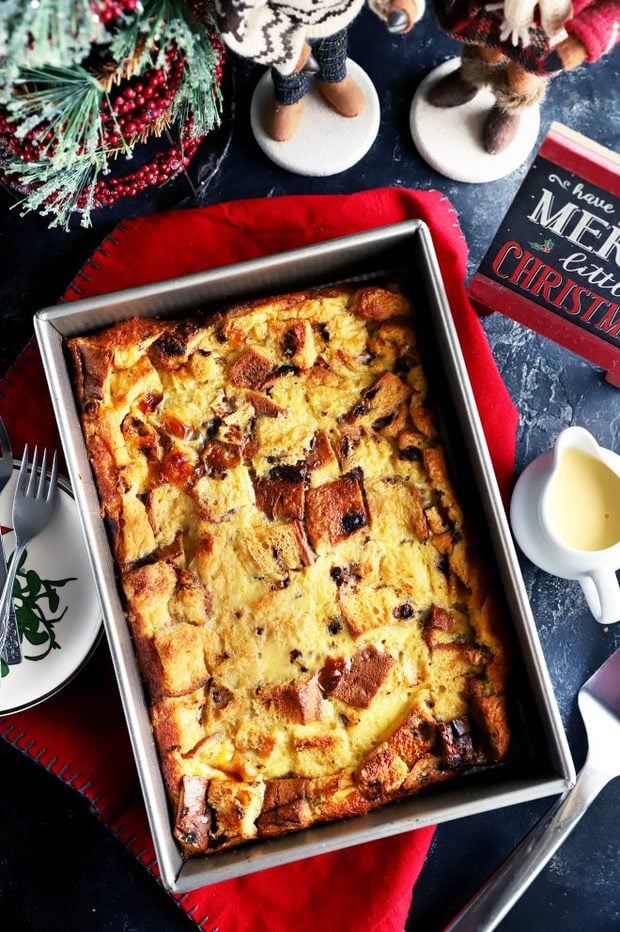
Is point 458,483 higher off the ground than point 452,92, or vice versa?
point 452,92

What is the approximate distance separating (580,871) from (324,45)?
186cm

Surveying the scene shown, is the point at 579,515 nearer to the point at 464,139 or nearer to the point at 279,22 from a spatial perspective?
the point at 464,139

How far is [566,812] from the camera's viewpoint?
1.88 m

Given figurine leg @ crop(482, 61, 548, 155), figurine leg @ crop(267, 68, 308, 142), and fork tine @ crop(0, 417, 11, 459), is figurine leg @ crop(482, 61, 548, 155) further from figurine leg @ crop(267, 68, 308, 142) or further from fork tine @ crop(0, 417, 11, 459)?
fork tine @ crop(0, 417, 11, 459)

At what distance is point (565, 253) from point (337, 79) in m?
0.69

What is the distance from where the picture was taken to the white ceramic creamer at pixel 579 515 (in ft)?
5.71

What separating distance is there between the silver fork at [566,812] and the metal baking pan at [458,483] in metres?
0.27

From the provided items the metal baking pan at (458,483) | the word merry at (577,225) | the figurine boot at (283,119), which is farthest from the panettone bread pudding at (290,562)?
the figurine boot at (283,119)

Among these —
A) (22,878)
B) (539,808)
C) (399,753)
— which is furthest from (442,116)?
(22,878)

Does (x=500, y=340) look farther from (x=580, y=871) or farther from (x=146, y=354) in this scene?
(x=580, y=871)

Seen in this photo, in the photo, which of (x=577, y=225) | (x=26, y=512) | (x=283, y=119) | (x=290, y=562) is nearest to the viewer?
(x=577, y=225)

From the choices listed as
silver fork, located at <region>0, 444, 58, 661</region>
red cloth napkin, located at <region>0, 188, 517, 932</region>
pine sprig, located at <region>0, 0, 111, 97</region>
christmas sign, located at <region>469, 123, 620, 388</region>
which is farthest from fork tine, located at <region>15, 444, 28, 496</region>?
christmas sign, located at <region>469, 123, 620, 388</region>

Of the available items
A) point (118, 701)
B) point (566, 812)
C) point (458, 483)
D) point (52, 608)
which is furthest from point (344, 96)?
point (566, 812)

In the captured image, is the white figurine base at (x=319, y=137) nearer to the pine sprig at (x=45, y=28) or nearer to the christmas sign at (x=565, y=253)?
the christmas sign at (x=565, y=253)
